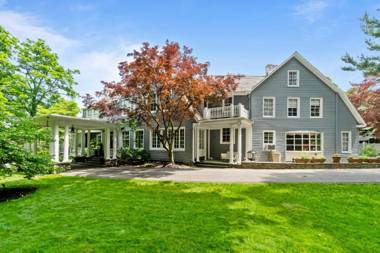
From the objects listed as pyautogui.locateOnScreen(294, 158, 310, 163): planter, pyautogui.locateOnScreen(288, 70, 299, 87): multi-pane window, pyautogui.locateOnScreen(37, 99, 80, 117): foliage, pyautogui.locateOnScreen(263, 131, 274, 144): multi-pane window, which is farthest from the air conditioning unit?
pyautogui.locateOnScreen(37, 99, 80, 117): foliage

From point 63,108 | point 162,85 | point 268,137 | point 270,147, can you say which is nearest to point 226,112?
point 268,137

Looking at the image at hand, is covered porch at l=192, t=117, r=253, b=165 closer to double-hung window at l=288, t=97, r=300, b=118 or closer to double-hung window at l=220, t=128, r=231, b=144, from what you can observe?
double-hung window at l=220, t=128, r=231, b=144

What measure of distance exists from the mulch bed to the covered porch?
10691mm

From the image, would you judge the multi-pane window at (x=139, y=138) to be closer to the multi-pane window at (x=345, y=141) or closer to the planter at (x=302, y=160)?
the planter at (x=302, y=160)

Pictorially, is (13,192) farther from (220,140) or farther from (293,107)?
(293,107)

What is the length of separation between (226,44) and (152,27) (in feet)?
16.3

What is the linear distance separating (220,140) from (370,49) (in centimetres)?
1181

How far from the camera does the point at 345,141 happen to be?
711 inches

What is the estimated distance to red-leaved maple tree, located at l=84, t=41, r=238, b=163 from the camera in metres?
12.7

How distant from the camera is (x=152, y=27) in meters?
12.8

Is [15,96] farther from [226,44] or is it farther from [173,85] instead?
[226,44]

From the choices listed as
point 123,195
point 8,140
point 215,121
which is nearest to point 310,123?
point 215,121

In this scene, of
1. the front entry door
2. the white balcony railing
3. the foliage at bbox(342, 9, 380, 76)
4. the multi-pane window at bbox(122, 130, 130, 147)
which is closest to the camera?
the foliage at bbox(342, 9, 380, 76)

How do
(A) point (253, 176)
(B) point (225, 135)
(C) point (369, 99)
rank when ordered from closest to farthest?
(A) point (253, 176)
(B) point (225, 135)
(C) point (369, 99)
